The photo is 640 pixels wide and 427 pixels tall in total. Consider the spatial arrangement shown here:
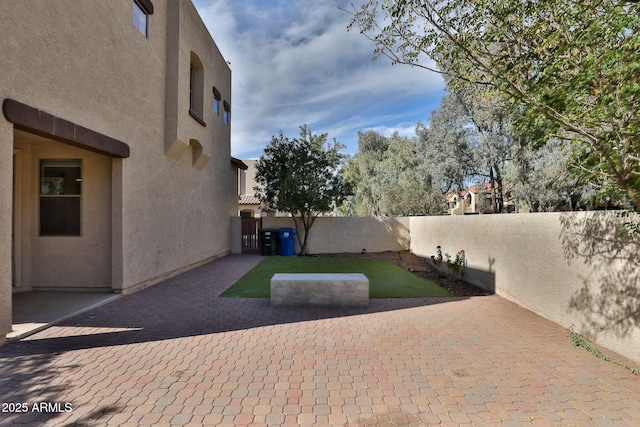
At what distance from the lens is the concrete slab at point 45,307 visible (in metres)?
4.79

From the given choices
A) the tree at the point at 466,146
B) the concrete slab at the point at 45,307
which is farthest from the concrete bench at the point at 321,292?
the tree at the point at 466,146

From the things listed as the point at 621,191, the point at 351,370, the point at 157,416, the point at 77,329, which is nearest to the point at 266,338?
the point at 351,370

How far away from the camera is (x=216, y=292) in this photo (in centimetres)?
736

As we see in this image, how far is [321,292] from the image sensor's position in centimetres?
619

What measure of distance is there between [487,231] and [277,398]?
671 cm

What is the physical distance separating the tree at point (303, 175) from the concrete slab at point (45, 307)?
8.34 meters

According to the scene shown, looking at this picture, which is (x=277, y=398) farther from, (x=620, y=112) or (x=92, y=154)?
(x=92, y=154)

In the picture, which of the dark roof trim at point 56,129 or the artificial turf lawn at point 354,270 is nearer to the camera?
the dark roof trim at point 56,129

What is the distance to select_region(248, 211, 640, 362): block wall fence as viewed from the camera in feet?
12.9

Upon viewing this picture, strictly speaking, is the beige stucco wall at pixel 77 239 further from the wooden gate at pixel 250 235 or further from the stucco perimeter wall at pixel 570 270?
the stucco perimeter wall at pixel 570 270

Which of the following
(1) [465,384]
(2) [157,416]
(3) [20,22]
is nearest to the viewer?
(2) [157,416]

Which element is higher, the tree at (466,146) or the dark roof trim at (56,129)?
the tree at (466,146)

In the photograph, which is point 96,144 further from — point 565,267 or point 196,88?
point 565,267

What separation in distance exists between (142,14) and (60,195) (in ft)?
16.2
